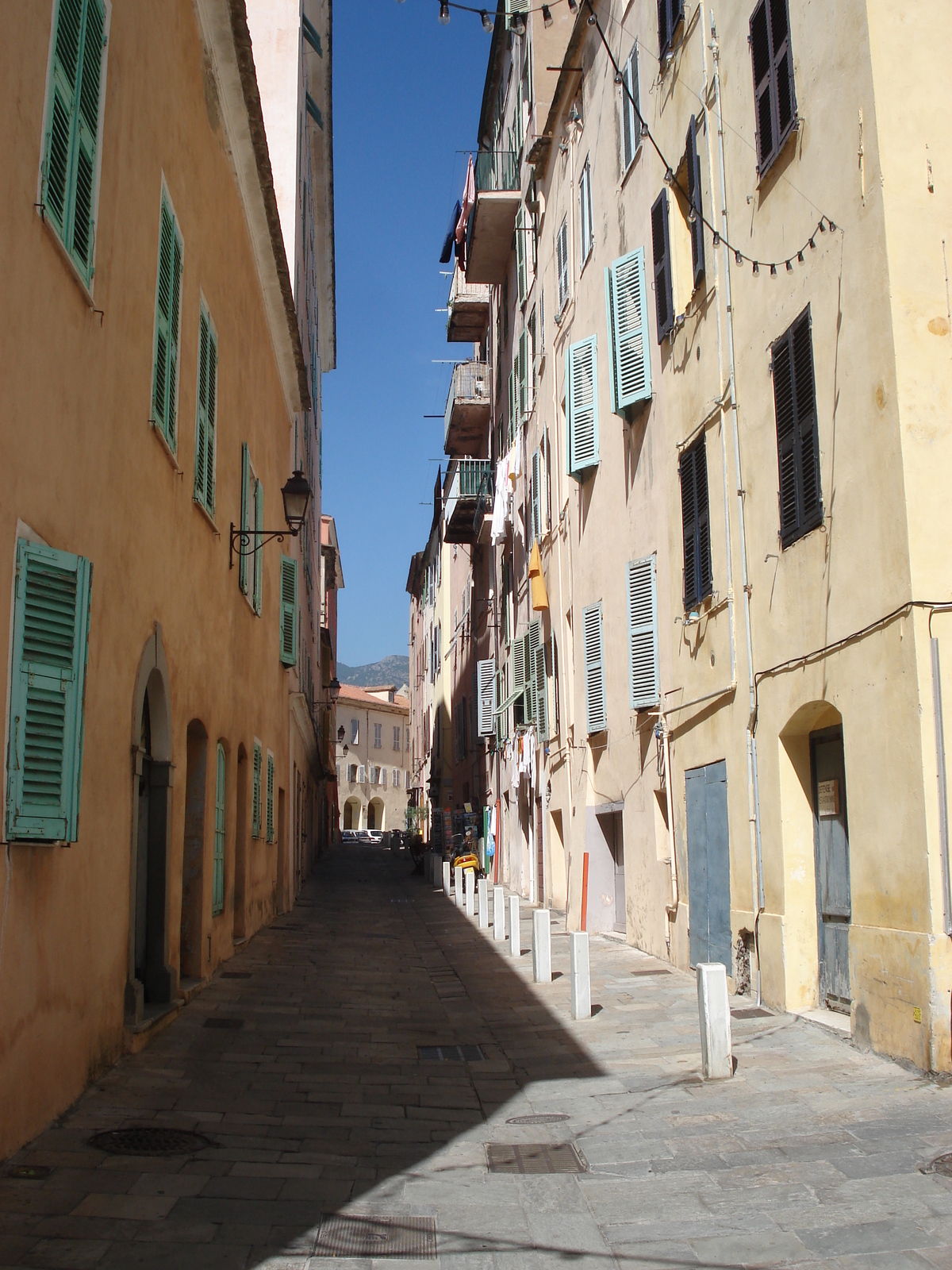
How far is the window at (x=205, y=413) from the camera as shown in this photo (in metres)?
11.4

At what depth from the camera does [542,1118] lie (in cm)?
735

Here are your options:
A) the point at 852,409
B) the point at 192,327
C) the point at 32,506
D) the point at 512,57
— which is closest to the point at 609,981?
the point at 852,409

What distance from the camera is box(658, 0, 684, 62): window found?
1332 centimetres

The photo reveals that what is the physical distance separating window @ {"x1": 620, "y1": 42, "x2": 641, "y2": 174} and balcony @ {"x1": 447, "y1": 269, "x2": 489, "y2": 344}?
1634cm

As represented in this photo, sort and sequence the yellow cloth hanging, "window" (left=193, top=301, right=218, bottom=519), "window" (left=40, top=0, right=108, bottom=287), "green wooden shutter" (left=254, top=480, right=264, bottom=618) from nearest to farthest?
"window" (left=40, top=0, right=108, bottom=287)
"window" (left=193, top=301, right=218, bottom=519)
"green wooden shutter" (left=254, top=480, right=264, bottom=618)
the yellow cloth hanging

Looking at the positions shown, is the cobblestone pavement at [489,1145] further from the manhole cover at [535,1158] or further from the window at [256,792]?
the window at [256,792]

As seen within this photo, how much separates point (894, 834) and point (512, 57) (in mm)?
23315

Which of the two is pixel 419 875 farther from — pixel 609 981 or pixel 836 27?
pixel 836 27

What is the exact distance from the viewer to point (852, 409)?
880 cm

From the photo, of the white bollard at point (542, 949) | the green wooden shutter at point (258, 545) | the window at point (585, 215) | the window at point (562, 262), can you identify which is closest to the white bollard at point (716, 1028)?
the white bollard at point (542, 949)

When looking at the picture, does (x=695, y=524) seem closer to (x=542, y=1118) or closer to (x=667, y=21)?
(x=667, y=21)

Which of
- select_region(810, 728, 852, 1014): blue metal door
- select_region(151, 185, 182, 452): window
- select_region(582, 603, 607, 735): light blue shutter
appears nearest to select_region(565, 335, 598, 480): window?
select_region(582, 603, 607, 735): light blue shutter

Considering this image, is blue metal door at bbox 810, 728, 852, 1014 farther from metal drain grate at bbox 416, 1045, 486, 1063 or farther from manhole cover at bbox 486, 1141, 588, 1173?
manhole cover at bbox 486, 1141, 588, 1173

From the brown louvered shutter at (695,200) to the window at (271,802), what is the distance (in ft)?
33.2
